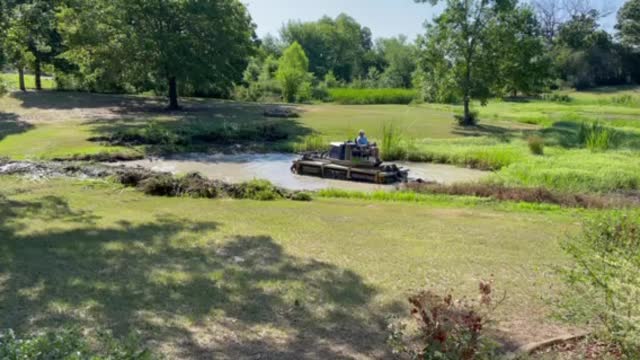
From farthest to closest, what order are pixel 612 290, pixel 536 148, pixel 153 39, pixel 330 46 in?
1. pixel 330 46
2. pixel 153 39
3. pixel 536 148
4. pixel 612 290

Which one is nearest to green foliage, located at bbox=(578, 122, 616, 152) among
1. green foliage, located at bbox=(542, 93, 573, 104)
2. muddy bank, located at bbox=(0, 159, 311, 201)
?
muddy bank, located at bbox=(0, 159, 311, 201)

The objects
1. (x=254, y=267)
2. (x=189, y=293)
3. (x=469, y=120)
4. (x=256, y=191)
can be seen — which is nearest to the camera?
(x=189, y=293)

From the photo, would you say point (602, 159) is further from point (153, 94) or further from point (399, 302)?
point (153, 94)

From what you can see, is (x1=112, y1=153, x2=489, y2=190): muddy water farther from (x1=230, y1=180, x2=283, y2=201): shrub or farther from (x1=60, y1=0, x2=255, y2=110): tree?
(x1=60, y1=0, x2=255, y2=110): tree

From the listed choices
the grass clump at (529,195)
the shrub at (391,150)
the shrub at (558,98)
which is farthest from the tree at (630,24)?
the grass clump at (529,195)

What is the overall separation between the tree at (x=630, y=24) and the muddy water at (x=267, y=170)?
65008mm

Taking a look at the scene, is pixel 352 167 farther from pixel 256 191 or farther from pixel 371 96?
pixel 371 96

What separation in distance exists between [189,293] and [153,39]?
89.8 feet

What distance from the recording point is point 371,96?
5928cm

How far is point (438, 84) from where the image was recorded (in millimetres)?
34625

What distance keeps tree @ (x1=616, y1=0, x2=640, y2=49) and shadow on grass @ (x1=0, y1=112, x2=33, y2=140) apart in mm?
72619

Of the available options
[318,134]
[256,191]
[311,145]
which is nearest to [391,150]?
[311,145]

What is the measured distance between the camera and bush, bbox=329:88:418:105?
5831 cm

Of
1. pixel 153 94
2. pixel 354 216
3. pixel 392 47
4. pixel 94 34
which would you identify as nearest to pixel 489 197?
pixel 354 216
